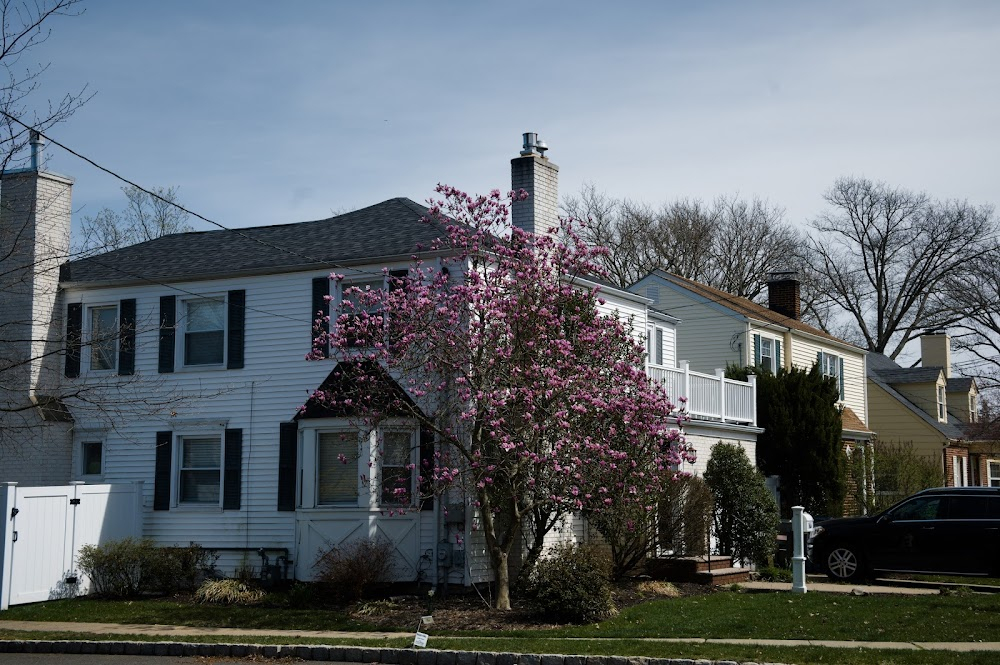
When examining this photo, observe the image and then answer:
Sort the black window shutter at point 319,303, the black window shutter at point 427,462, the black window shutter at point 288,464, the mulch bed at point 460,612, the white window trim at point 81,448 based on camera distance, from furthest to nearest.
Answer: the white window trim at point 81,448
the black window shutter at point 319,303
the black window shutter at point 288,464
the black window shutter at point 427,462
the mulch bed at point 460,612

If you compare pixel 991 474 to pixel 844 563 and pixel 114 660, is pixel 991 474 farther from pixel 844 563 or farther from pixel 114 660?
pixel 114 660

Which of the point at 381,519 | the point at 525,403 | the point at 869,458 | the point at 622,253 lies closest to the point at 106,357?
the point at 381,519

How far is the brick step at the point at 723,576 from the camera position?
762 inches

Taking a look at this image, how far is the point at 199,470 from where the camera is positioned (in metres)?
20.4

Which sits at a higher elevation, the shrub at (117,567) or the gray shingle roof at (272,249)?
the gray shingle roof at (272,249)

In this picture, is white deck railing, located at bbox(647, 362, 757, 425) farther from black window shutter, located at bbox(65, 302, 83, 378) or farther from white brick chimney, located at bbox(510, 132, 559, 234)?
A: black window shutter, located at bbox(65, 302, 83, 378)

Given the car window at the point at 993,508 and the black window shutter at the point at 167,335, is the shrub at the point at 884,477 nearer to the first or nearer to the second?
the car window at the point at 993,508

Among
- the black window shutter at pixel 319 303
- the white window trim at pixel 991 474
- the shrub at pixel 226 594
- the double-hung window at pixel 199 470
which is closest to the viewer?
the shrub at pixel 226 594

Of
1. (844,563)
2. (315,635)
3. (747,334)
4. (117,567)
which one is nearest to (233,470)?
(117,567)

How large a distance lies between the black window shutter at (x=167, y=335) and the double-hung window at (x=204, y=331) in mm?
226

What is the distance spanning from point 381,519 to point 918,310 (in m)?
39.5

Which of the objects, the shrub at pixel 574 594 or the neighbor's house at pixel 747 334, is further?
the neighbor's house at pixel 747 334

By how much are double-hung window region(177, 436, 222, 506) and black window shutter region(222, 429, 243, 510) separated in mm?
275

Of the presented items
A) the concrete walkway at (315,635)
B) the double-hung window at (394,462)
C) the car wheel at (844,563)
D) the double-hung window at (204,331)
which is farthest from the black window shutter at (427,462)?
the car wheel at (844,563)
